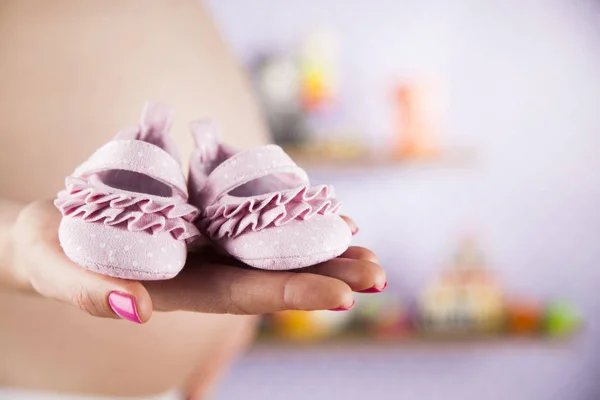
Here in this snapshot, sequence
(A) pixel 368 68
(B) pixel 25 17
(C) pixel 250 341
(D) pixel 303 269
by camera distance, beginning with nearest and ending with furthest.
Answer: (D) pixel 303 269, (B) pixel 25 17, (C) pixel 250 341, (A) pixel 368 68

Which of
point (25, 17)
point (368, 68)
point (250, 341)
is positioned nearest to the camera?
point (25, 17)

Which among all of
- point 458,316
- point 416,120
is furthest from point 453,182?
point 458,316

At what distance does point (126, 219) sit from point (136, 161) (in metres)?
0.07

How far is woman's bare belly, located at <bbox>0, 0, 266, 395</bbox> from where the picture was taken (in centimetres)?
76

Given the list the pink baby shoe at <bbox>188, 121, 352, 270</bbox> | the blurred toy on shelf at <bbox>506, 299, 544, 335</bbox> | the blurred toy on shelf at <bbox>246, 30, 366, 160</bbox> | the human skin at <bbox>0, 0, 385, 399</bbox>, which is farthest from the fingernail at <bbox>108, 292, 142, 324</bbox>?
the blurred toy on shelf at <bbox>506, 299, 544, 335</bbox>

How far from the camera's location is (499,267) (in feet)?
6.56

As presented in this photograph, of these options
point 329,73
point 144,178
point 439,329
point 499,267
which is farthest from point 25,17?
point 499,267

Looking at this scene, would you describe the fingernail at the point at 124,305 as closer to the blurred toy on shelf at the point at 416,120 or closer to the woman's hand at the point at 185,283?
the woman's hand at the point at 185,283

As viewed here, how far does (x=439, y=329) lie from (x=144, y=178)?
55.9 inches

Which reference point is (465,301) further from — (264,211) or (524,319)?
(264,211)

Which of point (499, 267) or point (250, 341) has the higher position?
point (499, 267)

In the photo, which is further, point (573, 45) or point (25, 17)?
point (573, 45)

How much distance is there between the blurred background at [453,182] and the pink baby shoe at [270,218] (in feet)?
4.09

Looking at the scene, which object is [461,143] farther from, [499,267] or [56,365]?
[56,365]
